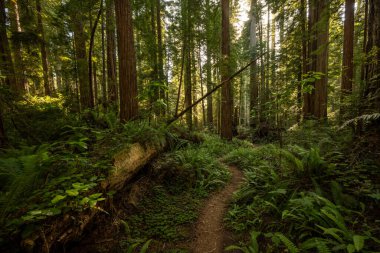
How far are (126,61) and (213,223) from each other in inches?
210

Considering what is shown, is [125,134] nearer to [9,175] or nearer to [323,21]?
[9,175]

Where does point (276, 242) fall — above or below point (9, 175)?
below

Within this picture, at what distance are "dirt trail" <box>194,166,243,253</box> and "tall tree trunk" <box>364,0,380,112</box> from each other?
12.9 ft

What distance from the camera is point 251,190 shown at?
15.7ft

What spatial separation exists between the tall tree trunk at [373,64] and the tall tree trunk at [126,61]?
6069 millimetres

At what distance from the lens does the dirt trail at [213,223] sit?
3.54 metres

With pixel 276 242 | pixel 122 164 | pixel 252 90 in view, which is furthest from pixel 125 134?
pixel 252 90

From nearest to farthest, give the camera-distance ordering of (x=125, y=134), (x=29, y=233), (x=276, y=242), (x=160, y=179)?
(x=29, y=233) < (x=276, y=242) < (x=125, y=134) < (x=160, y=179)

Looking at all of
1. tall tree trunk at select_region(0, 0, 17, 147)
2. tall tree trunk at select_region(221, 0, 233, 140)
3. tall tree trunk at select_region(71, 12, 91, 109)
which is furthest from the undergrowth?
tall tree trunk at select_region(71, 12, 91, 109)

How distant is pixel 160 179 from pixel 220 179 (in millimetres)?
2106

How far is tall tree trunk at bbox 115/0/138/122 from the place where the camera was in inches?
235

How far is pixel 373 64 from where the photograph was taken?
4074mm

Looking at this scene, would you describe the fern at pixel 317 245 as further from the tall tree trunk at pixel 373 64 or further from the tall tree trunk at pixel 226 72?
the tall tree trunk at pixel 226 72

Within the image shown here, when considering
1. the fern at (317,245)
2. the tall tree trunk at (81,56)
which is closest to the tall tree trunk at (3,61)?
the tall tree trunk at (81,56)
